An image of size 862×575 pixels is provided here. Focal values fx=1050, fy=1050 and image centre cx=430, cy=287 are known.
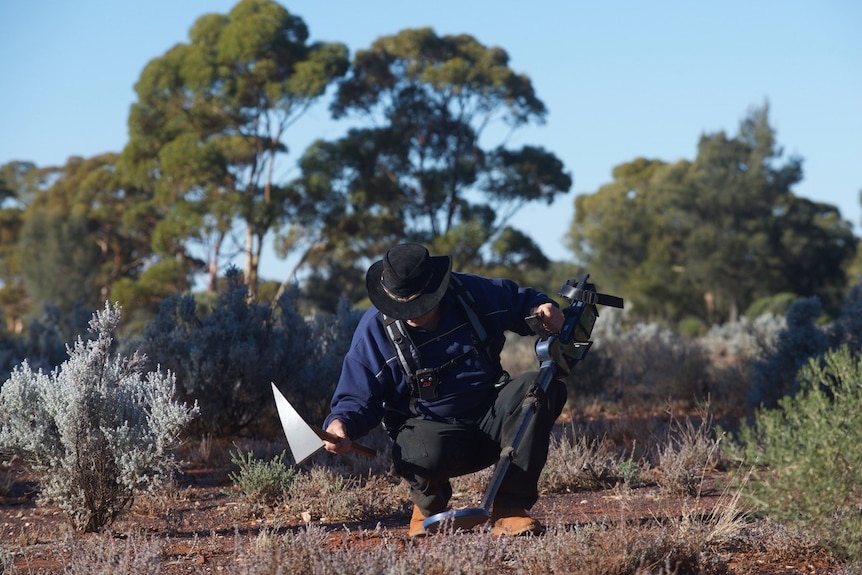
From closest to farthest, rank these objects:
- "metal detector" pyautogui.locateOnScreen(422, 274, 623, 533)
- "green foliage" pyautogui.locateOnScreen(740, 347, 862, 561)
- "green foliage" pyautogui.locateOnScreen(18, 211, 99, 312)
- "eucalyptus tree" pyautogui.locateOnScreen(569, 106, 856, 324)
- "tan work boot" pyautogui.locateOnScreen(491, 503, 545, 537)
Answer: "green foliage" pyautogui.locateOnScreen(740, 347, 862, 561), "metal detector" pyautogui.locateOnScreen(422, 274, 623, 533), "tan work boot" pyautogui.locateOnScreen(491, 503, 545, 537), "green foliage" pyautogui.locateOnScreen(18, 211, 99, 312), "eucalyptus tree" pyautogui.locateOnScreen(569, 106, 856, 324)

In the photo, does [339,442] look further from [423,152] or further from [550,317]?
[423,152]

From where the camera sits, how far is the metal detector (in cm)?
406

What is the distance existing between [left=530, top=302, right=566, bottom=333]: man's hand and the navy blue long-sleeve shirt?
0.28 feet

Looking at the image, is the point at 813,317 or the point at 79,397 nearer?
the point at 79,397

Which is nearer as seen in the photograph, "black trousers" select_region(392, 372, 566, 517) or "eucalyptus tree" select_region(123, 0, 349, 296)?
"black trousers" select_region(392, 372, 566, 517)

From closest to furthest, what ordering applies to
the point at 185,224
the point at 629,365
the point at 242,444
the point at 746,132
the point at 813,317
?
1. the point at 242,444
2. the point at 813,317
3. the point at 629,365
4. the point at 185,224
5. the point at 746,132

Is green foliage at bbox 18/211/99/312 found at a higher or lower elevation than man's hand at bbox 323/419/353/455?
higher

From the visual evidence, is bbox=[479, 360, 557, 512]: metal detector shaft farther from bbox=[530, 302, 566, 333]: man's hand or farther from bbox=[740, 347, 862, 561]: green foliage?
bbox=[740, 347, 862, 561]: green foliage

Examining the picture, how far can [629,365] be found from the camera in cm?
Result: 1289

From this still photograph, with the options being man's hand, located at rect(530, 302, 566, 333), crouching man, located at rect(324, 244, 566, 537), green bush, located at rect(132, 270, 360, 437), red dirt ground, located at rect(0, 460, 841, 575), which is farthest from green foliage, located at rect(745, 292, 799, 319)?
crouching man, located at rect(324, 244, 566, 537)

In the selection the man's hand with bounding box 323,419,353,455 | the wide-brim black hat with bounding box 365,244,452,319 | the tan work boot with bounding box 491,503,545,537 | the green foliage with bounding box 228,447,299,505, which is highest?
the wide-brim black hat with bounding box 365,244,452,319

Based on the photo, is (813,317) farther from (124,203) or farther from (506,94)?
(124,203)

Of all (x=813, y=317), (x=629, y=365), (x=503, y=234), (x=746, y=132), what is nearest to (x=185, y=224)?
(x=503, y=234)

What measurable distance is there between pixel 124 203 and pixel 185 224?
1072 centimetres
